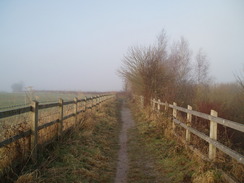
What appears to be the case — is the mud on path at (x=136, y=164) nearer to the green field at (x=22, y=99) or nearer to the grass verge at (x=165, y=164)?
the grass verge at (x=165, y=164)

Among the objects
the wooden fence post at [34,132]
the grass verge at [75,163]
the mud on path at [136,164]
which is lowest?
the mud on path at [136,164]

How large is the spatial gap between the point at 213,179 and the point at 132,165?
8.32ft

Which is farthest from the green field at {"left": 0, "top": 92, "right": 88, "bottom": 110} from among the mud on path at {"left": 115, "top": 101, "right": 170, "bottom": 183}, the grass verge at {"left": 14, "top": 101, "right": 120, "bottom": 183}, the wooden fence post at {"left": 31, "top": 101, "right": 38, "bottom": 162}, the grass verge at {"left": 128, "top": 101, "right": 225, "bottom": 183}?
the grass verge at {"left": 128, "top": 101, "right": 225, "bottom": 183}

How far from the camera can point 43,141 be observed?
5992mm

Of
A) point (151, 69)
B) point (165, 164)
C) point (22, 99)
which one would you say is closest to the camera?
point (165, 164)

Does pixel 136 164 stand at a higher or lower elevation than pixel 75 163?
lower

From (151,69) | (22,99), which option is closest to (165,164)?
(22,99)

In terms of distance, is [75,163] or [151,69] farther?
[151,69]

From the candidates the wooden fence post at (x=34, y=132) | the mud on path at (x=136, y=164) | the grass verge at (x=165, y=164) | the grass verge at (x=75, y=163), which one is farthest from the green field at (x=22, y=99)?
the grass verge at (x=165, y=164)

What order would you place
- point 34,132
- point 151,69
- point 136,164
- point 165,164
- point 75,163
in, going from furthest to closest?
point 151,69, point 136,164, point 165,164, point 75,163, point 34,132

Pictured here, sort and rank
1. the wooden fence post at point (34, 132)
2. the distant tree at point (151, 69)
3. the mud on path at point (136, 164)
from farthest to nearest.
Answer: the distant tree at point (151, 69) < the mud on path at point (136, 164) < the wooden fence post at point (34, 132)

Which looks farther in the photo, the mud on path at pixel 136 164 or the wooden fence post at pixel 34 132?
the mud on path at pixel 136 164

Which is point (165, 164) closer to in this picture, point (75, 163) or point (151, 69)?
point (75, 163)

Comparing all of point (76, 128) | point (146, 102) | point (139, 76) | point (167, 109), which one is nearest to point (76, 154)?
point (76, 128)
